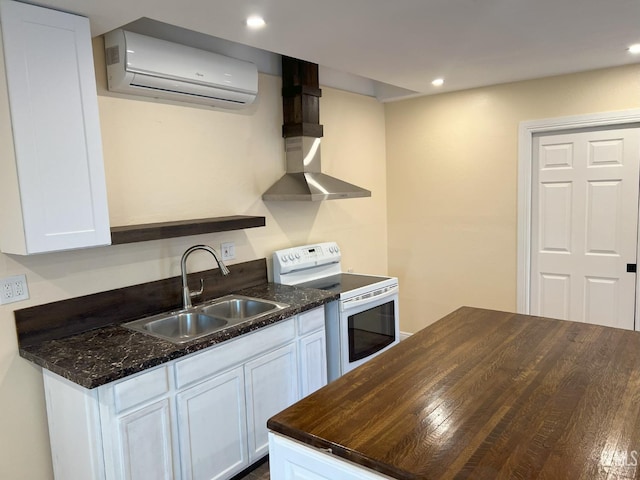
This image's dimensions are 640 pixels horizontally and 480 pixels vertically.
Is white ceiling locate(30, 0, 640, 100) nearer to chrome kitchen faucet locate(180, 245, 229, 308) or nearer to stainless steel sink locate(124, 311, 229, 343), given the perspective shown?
chrome kitchen faucet locate(180, 245, 229, 308)

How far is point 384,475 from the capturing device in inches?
47.5

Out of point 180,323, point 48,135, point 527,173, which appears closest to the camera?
point 48,135

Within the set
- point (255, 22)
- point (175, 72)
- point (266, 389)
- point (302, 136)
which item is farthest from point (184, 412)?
point (302, 136)

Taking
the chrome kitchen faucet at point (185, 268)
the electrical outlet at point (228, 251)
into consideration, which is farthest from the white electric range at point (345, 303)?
the chrome kitchen faucet at point (185, 268)

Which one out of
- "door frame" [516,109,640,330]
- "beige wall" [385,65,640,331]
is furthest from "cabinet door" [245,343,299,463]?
"door frame" [516,109,640,330]

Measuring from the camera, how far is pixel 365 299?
3180 mm

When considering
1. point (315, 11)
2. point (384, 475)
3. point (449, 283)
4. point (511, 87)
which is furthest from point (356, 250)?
point (384, 475)

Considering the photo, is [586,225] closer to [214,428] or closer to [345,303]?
[345,303]

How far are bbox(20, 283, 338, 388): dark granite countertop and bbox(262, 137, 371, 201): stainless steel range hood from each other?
0.98 metres

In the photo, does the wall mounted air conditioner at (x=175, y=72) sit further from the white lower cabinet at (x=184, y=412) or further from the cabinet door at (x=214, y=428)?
the cabinet door at (x=214, y=428)

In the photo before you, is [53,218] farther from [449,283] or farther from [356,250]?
[449,283]

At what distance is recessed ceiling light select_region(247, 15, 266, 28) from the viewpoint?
2.12m

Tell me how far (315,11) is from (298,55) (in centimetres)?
72

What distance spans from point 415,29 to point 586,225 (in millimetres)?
2263
